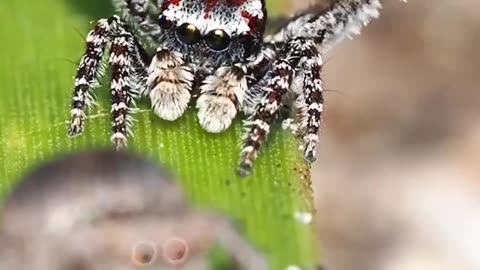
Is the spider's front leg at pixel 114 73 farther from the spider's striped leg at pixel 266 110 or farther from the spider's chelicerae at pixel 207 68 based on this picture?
the spider's striped leg at pixel 266 110

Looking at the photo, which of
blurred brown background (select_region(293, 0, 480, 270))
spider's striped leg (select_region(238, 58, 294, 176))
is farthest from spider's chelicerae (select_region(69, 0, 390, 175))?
blurred brown background (select_region(293, 0, 480, 270))

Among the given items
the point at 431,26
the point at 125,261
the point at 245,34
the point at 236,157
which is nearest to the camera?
the point at 125,261

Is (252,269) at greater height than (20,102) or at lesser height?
lesser

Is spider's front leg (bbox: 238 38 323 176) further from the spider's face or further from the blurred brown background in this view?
the blurred brown background

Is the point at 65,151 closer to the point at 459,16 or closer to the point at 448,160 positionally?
the point at 448,160

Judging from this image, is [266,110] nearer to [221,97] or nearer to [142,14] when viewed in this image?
[221,97]

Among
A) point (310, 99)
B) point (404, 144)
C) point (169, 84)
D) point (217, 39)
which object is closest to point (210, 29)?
point (217, 39)

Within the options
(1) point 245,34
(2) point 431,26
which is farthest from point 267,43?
(2) point 431,26
